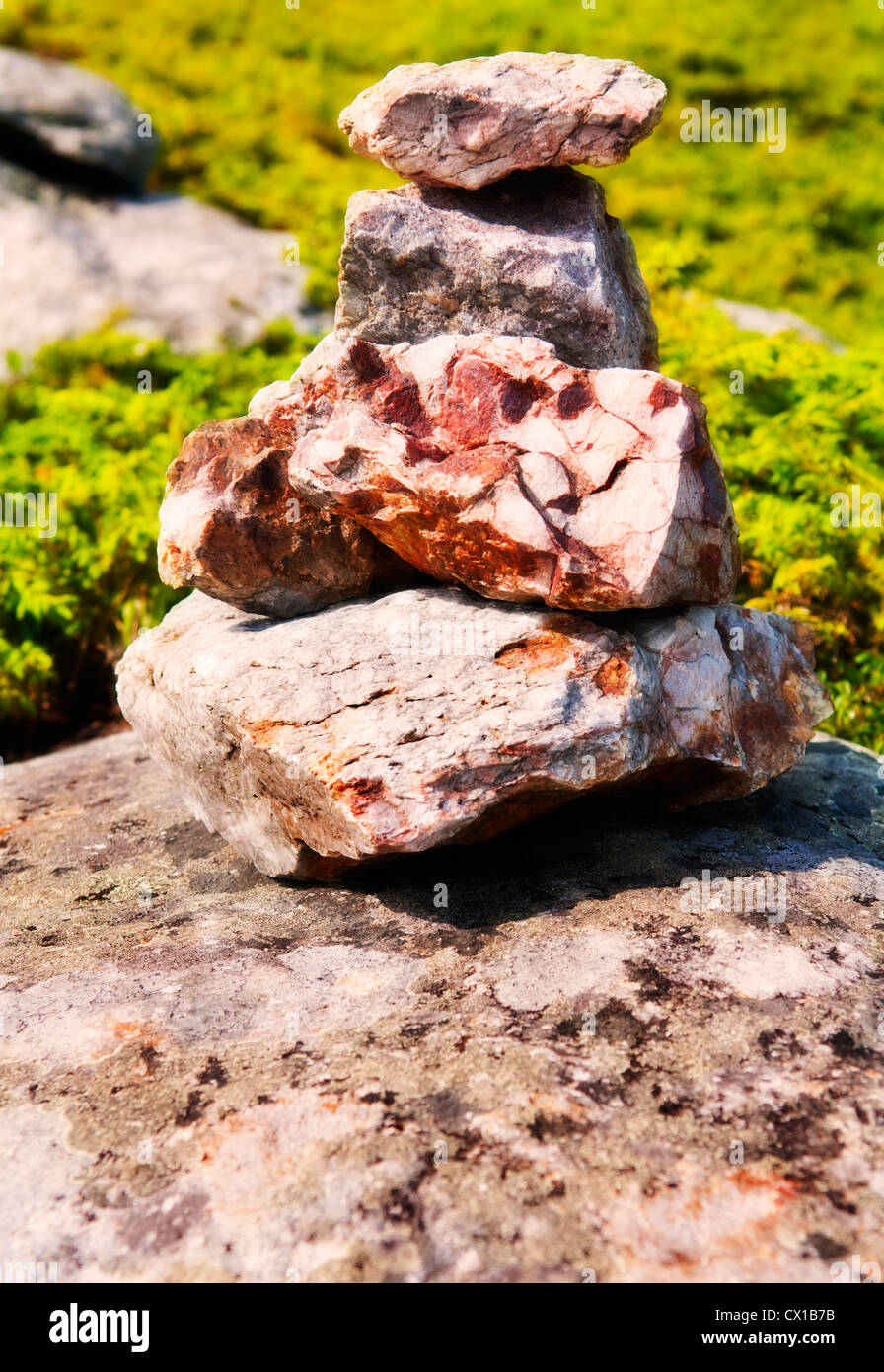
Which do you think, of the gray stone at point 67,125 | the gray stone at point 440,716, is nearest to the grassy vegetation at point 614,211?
the gray stone at point 67,125

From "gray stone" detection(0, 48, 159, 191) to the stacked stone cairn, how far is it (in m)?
10.2

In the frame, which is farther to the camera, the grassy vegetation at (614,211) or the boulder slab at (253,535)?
the grassy vegetation at (614,211)

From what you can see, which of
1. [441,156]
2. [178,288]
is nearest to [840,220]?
[178,288]

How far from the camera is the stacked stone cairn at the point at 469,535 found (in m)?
3.69

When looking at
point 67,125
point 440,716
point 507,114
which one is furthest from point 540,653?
point 67,125

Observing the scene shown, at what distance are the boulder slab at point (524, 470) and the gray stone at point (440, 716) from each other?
0.24 m

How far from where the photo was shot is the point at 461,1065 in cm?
301

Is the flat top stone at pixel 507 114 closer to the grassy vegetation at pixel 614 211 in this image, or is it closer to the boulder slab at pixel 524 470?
the boulder slab at pixel 524 470

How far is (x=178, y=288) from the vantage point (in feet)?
38.5

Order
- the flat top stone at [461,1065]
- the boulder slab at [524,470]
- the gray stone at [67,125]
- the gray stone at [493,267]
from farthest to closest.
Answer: the gray stone at [67,125] < the gray stone at [493,267] < the boulder slab at [524,470] < the flat top stone at [461,1065]

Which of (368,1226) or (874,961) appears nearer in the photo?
(368,1226)

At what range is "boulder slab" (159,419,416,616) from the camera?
4199 mm
